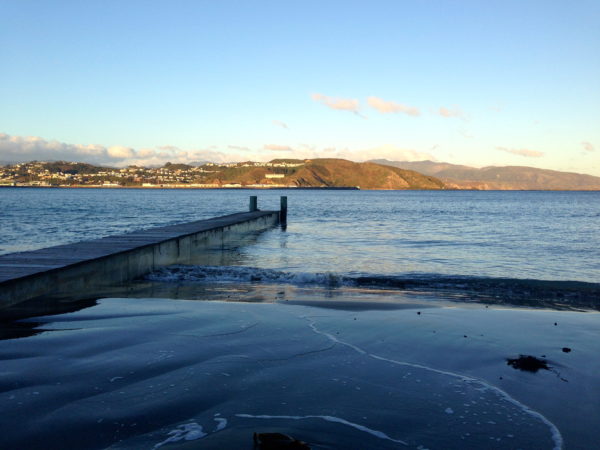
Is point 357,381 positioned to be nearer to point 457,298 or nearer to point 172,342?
point 172,342

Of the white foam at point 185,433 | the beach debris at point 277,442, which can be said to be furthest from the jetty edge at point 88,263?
the beach debris at point 277,442

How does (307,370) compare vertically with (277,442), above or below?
below

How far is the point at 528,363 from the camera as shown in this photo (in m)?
5.28

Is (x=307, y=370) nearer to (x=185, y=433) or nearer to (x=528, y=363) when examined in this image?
(x=185, y=433)

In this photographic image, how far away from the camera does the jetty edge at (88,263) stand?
805cm

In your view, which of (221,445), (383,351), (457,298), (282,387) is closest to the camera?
(221,445)

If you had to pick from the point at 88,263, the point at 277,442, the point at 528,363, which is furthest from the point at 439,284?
the point at 277,442

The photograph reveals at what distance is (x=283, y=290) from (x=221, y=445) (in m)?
7.34

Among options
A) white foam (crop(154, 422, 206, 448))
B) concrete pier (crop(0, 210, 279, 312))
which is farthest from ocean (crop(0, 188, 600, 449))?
concrete pier (crop(0, 210, 279, 312))

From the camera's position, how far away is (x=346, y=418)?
3760 millimetres

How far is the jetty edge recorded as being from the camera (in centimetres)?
805

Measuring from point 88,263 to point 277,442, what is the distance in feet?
25.7

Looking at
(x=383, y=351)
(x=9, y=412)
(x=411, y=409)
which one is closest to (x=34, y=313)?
(x=9, y=412)

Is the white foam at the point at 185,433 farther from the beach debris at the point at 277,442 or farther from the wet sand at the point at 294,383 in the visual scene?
the beach debris at the point at 277,442
